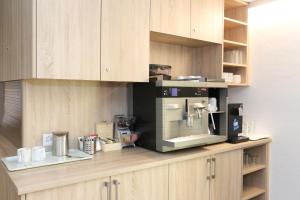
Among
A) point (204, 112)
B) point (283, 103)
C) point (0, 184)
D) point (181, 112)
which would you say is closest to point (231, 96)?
point (283, 103)

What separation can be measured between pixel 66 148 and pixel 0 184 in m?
0.48

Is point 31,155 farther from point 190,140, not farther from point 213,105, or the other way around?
point 213,105

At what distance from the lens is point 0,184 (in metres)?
1.77

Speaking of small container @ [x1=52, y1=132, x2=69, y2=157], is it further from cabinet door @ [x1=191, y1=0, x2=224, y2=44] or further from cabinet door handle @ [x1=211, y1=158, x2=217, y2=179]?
cabinet door @ [x1=191, y1=0, x2=224, y2=44]

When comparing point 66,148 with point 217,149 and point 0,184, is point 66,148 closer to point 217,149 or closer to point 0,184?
point 0,184

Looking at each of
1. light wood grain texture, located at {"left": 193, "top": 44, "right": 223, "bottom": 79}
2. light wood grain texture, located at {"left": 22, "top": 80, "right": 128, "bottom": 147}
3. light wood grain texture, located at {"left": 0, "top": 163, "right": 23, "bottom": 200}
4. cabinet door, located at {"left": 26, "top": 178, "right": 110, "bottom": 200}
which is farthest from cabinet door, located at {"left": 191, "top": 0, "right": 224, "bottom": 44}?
light wood grain texture, located at {"left": 0, "top": 163, "right": 23, "bottom": 200}

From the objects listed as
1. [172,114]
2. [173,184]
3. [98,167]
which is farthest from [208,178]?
[98,167]

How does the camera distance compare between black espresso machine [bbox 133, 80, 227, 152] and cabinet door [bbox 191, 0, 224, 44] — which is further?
cabinet door [bbox 191, 0, 224, 44]

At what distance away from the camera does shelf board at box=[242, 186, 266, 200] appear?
8.36 ft

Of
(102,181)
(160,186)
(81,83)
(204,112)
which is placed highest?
(81,83)

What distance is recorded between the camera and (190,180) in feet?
6.44

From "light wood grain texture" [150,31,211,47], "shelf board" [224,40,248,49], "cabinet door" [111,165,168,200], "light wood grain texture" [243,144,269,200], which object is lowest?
"light wood grain texture" [243,144,269,200]

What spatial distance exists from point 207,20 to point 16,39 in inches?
61.9

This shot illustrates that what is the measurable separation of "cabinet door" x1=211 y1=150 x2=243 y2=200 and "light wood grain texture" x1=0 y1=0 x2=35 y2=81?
1549mm
